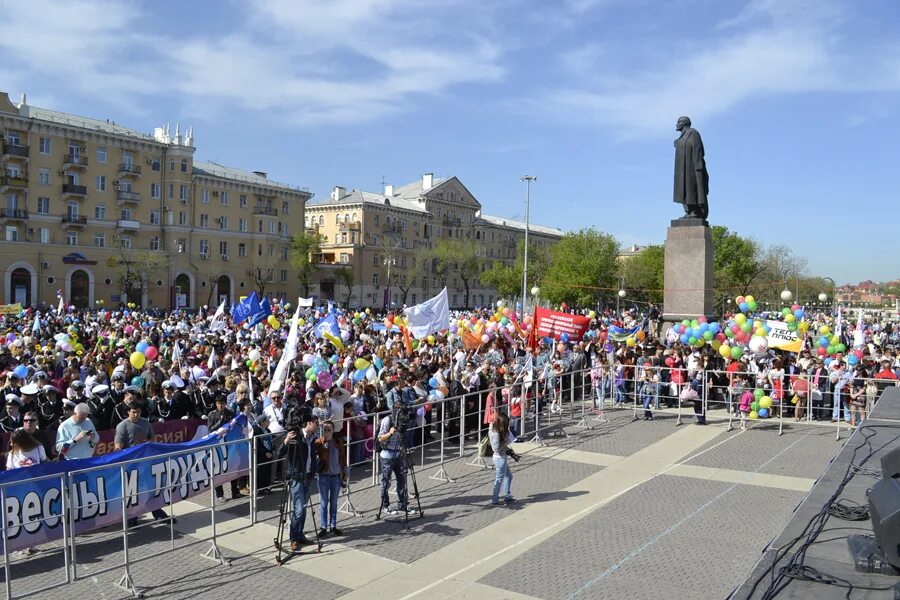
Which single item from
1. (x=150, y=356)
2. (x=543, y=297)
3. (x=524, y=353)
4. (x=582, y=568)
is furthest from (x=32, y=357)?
(x=543, y=297)

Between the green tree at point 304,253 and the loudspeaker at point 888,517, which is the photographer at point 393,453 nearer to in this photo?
the loudspeaker at point 888,517

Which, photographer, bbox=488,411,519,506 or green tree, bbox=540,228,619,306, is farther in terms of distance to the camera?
green tree, bbox=540,228,619,306

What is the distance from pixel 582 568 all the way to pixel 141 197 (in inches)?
2699

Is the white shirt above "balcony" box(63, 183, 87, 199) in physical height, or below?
below

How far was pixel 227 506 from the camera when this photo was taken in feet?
36.9

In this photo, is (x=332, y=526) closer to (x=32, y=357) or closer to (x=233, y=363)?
(x=233, y=363)

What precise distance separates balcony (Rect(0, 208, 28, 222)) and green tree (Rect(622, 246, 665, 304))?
62465 mm

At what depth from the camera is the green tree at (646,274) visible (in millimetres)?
86438

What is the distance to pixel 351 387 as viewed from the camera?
1677 centimetres

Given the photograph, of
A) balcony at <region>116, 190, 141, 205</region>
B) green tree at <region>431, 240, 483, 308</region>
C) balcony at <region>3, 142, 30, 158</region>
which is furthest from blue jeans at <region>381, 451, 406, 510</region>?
green tree at <region>431, 240, 483, 308</region>

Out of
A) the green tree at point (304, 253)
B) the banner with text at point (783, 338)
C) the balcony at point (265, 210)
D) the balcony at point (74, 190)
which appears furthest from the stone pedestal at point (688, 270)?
the balcony at point (265, 210)

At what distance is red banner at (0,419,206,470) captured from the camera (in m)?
10.9

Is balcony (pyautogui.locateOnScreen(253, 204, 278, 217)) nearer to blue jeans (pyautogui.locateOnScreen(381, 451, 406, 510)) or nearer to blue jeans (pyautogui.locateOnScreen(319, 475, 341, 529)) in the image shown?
blue jeans (pyautogui.locateOnScreen(381, 451, 406, 510))

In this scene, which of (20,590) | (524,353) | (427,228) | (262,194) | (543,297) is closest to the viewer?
(20,590)
